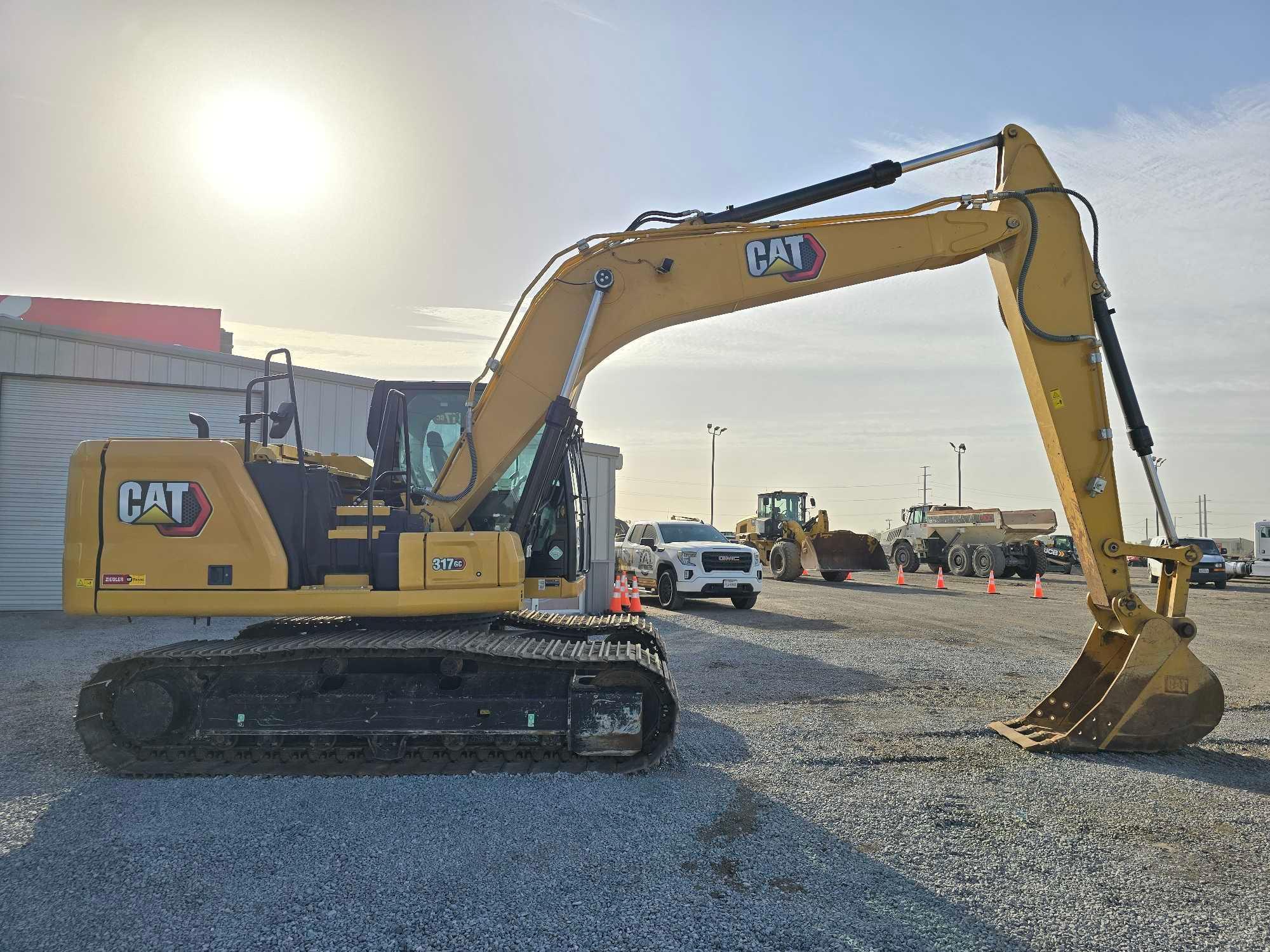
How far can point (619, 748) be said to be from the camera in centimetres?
607

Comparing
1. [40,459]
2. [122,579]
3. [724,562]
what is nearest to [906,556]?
[724,562]

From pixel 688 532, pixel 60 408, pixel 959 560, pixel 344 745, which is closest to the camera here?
pixel 344 745

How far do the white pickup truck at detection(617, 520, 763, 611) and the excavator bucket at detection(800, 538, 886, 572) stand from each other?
9174 mm

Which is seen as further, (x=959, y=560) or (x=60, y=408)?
(x=959, y=560)

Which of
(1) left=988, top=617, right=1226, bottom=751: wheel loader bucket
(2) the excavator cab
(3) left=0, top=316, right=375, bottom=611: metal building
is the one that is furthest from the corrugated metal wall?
(1) left=988, top=617, right=1226, bottom=751: wheel loader bucket

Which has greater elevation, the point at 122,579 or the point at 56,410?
the point at 56,410

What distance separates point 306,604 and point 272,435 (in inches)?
47.3

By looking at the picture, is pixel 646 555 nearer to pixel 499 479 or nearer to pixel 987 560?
pixel 499 479

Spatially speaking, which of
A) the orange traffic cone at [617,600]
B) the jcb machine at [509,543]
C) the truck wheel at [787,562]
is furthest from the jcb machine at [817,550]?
the jcb machine at [509,543]

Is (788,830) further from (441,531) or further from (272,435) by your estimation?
(272,435)

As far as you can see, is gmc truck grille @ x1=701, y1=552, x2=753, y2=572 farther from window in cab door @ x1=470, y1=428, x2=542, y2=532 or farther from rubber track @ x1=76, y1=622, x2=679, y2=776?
rubber track @ x1=76, y1=622, x2=679, y2=776

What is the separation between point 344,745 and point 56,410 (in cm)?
1090

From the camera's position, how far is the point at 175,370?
47.9ft

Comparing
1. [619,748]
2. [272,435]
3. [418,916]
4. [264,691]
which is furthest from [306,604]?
[418,916]
